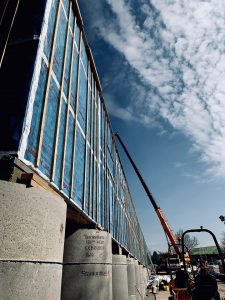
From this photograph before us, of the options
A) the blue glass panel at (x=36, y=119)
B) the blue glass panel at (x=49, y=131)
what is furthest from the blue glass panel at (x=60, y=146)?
the blue glass panel at (x=36, y=119)

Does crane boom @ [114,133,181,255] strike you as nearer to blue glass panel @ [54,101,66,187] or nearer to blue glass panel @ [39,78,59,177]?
blue glass panel @ [54,101,66,187]

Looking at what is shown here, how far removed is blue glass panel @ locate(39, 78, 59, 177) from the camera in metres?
3.69

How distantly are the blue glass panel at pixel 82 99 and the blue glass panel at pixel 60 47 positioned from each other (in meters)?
1.31

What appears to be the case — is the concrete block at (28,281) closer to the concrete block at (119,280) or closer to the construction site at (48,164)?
the construction site at (48,164)

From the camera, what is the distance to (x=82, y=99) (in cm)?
639

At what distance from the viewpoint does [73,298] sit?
475cm

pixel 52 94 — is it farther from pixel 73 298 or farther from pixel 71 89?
pixel 73 298

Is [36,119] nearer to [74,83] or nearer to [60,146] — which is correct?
[60,146]

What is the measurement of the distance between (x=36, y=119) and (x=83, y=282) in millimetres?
3387

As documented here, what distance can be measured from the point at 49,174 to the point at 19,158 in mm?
850

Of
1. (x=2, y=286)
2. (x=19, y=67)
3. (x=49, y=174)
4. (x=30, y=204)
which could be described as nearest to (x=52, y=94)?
(x=19, y=67)

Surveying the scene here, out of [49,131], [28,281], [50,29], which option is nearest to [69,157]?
[49,131]

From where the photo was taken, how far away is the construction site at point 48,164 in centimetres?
247

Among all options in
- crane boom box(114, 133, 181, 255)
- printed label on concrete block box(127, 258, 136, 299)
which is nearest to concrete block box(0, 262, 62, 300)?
printed label on concrete block box(127, 258, 136, 299)
